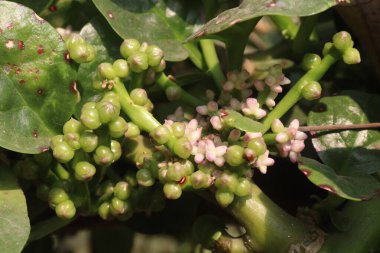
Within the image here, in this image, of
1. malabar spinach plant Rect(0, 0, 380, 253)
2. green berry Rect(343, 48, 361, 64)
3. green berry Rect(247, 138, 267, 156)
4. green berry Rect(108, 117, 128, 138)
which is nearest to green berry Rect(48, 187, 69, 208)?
malabar spinach plant Rect(0, 0, 380, 253)

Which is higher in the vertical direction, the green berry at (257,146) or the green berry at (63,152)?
the green berry at (257,146)

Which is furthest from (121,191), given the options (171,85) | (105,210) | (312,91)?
(312,91)

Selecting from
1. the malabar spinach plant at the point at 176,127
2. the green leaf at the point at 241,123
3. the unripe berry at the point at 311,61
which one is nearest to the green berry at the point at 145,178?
the malabar spinach plant at the point at 176,127

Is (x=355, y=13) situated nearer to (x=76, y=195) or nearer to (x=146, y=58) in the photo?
(x=146, y=58)

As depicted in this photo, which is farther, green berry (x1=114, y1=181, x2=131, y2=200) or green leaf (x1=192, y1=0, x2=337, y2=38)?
green berry (x1=114, y1=181, x2=131, y2=200)

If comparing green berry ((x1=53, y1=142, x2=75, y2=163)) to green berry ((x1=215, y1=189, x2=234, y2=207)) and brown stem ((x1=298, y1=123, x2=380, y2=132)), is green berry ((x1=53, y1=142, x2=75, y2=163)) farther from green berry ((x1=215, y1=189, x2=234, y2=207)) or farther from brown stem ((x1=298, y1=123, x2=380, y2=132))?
brown stem ((x1=298, y1=123, x2=380, y2=132))

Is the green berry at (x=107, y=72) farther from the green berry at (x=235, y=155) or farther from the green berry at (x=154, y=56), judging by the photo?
the green berry at (x=235, y=155)
